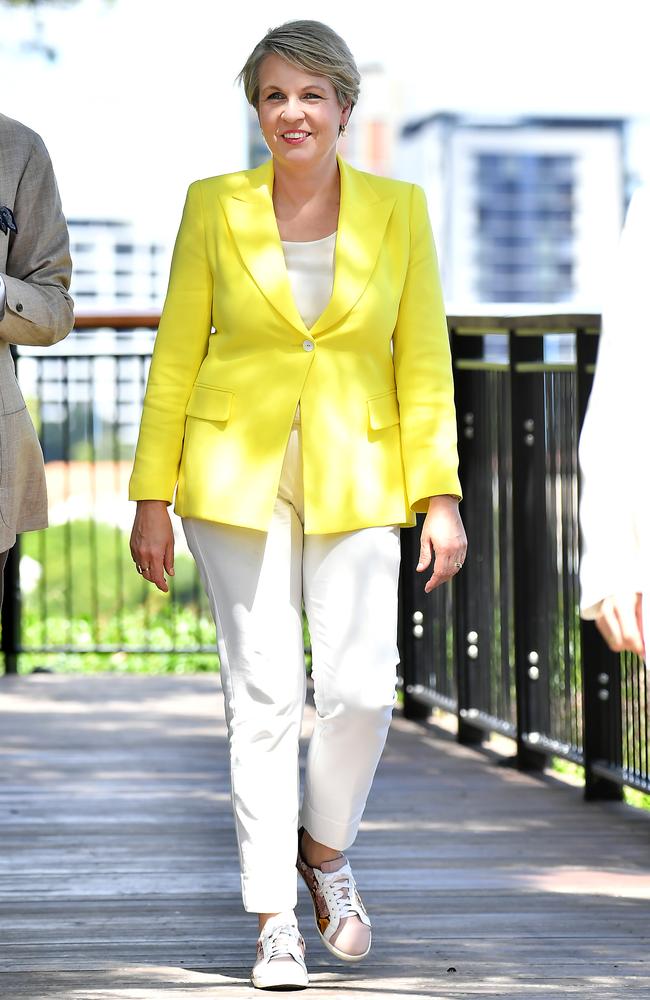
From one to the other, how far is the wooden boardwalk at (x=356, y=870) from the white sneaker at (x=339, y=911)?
0.06 meters

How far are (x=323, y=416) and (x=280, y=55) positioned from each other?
2.18 ft

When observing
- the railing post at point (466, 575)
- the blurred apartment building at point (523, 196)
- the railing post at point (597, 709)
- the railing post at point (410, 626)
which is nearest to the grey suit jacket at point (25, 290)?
the railing post at point (597, 709)

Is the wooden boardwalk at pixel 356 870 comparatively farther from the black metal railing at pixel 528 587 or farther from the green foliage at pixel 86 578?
the green foliage at pixel 86 578

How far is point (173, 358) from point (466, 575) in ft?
8.29

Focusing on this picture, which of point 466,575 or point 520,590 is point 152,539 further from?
point 466,575

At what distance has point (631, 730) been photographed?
466 cm

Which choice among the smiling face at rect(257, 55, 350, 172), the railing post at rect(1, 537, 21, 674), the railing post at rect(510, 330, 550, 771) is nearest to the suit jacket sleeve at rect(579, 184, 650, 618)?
the smiling face at rect(257, 55, 350, 172)

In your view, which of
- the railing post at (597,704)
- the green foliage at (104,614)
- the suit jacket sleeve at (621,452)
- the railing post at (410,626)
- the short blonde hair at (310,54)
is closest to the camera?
the suit jacket sleeve at (621,452)

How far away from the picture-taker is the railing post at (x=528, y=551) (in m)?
5.19

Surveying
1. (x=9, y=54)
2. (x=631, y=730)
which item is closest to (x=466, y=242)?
(x=9, y=54)

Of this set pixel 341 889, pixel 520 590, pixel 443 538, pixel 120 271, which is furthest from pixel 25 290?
pixel 120 271

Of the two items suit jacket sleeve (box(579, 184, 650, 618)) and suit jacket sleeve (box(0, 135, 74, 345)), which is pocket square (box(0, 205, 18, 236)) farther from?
suit jacket sleeve (box(579, 184, 650, 618))

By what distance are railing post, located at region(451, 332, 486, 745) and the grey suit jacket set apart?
2446 millimetres

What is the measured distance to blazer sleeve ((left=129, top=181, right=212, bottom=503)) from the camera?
330 centimetres
